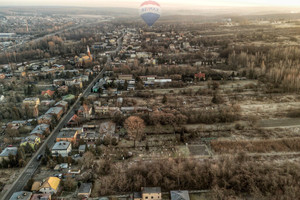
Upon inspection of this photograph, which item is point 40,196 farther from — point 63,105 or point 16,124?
point 63,105

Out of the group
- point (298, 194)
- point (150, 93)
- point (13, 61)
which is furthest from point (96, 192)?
point (13, 61)

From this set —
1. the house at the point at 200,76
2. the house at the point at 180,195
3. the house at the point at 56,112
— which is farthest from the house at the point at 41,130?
the house at the point at 200,76

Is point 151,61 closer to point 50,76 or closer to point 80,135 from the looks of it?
point 50,76

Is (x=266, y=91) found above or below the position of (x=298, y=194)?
above

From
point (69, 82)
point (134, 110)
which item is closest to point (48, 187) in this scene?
point (134, 110)

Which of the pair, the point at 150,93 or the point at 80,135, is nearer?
the point at 80,135

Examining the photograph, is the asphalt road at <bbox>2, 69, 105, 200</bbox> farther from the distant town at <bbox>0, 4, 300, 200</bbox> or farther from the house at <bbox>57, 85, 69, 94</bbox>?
the house at <bbox>57, 85, 69, 94</bbox>

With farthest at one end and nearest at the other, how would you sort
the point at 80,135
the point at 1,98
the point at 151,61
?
the point at 151,61 < the point at 1,98 < the point at 80,135
